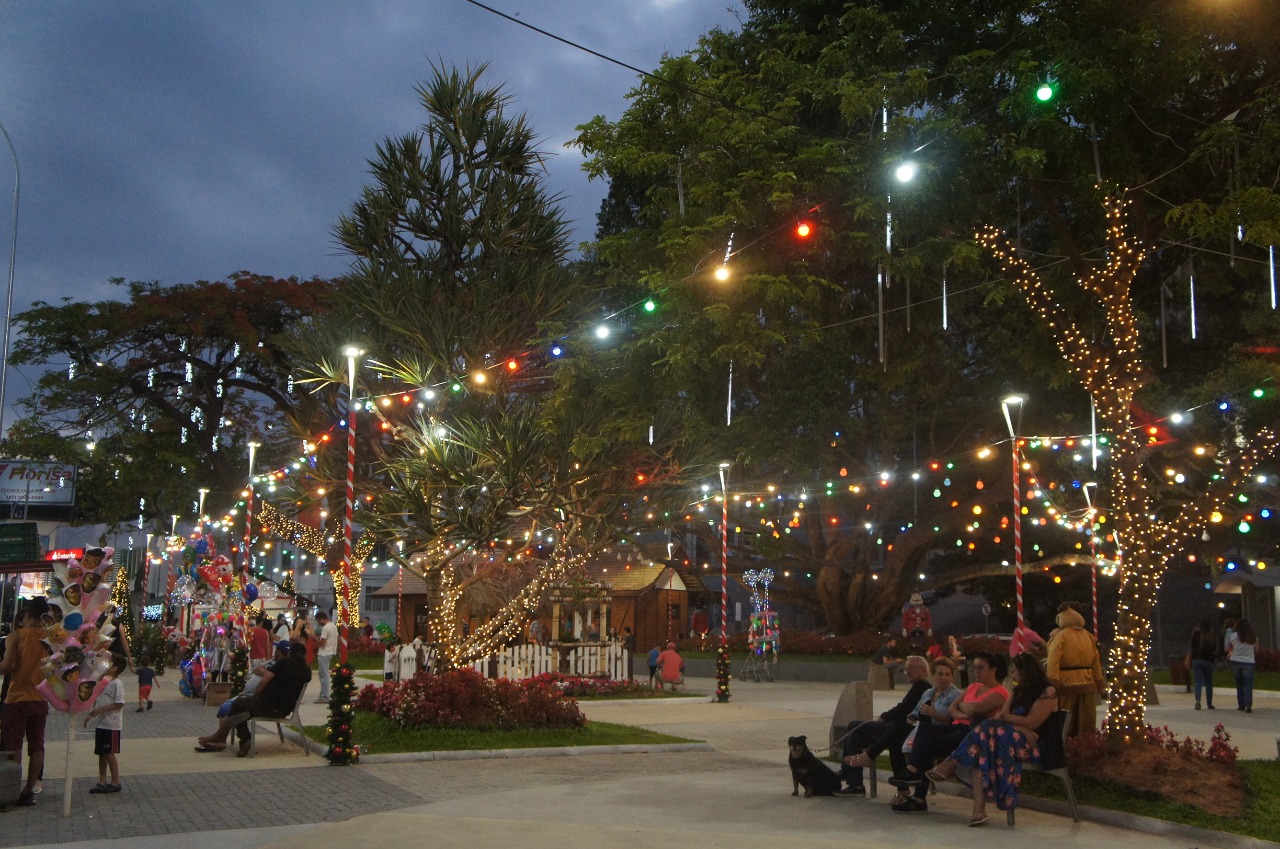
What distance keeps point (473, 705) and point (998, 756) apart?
7.73 metres

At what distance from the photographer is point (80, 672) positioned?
32.1 feet

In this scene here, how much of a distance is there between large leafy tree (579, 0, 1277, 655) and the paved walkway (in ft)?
19.1

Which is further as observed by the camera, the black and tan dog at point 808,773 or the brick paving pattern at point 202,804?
the black and tan dog at point 808,773

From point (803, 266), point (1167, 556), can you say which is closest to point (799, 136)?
point (803, 266)

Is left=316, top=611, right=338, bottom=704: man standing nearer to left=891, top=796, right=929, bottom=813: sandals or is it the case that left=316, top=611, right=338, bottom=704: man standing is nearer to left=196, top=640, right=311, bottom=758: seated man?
left=196, top=640, right=311, bottom=758: seated man

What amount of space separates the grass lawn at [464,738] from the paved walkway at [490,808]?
1.95 ft

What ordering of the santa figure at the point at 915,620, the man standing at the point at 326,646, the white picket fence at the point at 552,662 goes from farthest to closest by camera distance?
the santa figure at the point at 915,620, the white picket fence at the point at 552,662, the man standing at the point at 326,646

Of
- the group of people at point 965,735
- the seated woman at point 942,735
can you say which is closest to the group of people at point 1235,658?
the group of people at point 965,735

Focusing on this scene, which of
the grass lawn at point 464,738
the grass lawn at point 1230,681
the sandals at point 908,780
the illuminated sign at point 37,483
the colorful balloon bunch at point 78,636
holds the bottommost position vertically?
the grass lawn at point 1230,681

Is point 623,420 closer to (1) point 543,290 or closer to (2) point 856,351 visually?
(1) point 543,290

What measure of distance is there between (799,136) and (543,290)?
5.57m

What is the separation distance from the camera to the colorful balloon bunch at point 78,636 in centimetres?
970

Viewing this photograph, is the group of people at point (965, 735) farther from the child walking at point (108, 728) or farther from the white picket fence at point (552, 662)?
the white picket fence at point (552, 662)

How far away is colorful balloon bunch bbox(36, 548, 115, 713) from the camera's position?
9.70m
